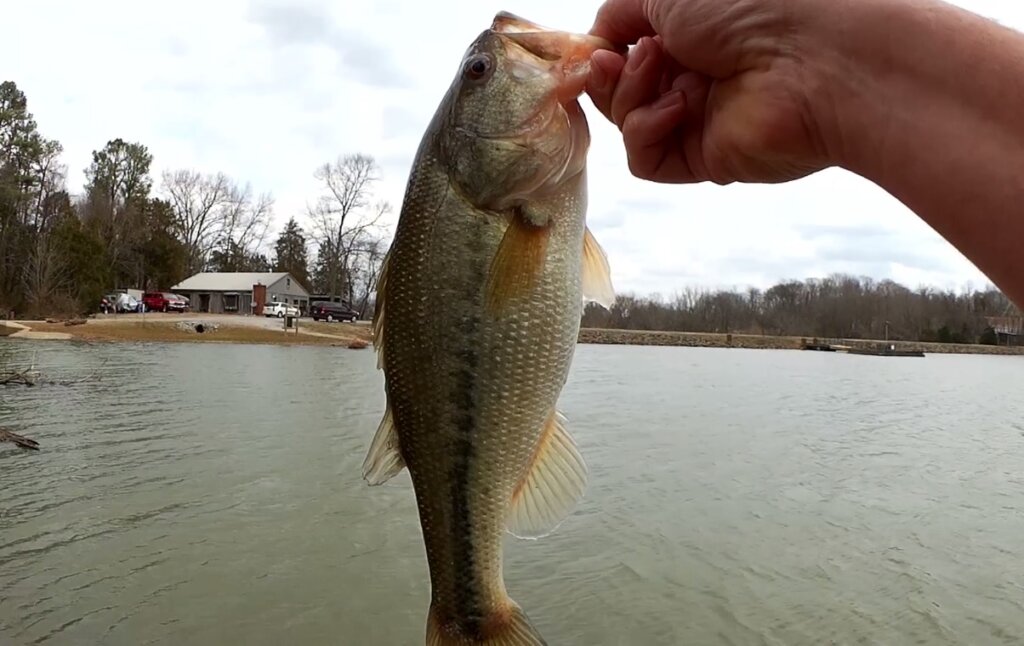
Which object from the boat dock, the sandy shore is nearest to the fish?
the sandy shore

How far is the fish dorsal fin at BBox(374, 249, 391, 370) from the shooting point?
2145mm

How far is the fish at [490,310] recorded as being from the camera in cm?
205

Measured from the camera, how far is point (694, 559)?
9695mm

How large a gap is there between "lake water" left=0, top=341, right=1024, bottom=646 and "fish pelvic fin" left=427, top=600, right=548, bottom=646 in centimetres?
533

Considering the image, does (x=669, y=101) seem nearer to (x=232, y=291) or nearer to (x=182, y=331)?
(x=182, y=331)

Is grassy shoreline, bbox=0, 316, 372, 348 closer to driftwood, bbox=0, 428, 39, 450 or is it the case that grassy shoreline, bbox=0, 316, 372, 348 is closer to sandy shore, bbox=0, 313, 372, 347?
sandy shore, bbox=0, 313, 372, 347

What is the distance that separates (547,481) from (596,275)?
0.67 m

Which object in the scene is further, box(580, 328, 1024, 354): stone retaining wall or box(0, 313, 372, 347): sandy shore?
box(580, 328, 1024, 354): stone retaining wall

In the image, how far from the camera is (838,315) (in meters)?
98.3

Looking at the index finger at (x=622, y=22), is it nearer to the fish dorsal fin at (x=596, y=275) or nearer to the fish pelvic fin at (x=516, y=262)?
the fish dorsal fin at (x=596, y=275)

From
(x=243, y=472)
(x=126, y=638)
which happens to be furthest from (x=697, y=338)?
(x=126, y=638)

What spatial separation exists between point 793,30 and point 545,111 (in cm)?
70

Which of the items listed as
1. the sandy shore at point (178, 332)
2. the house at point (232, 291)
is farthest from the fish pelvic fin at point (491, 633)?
the house at point (232, 291)

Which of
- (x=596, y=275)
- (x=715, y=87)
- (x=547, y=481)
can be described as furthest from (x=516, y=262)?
(x=715, y=87)
